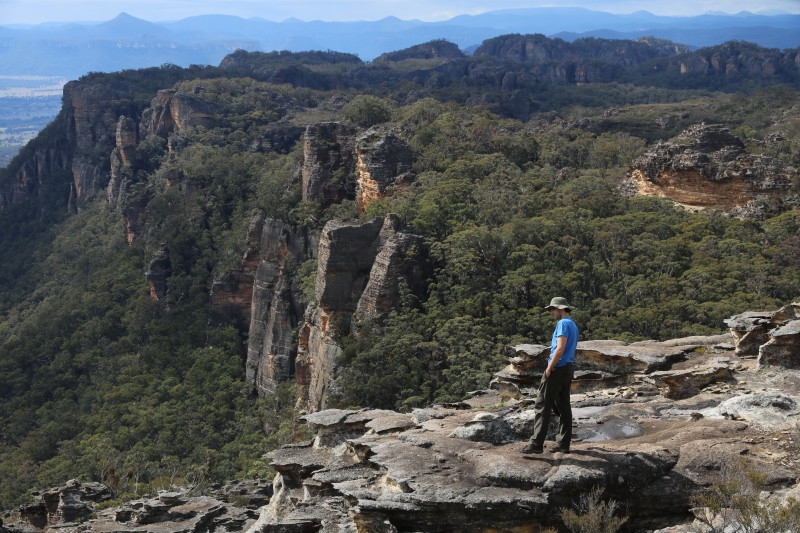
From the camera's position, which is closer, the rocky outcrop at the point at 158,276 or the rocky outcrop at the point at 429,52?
the rocky outcrop at the point at 158,276

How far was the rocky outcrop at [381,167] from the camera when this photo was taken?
144 ft

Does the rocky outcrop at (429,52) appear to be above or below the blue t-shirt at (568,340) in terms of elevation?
above

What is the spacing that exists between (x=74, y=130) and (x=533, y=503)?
3806 inches

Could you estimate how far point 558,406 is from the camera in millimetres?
12219

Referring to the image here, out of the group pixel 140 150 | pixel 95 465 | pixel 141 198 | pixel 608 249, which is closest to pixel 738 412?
pixel 608 249

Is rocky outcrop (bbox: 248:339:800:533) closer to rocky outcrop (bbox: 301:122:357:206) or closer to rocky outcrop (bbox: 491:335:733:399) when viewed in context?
rocky outcrop (bbox: 491:335:733:399)

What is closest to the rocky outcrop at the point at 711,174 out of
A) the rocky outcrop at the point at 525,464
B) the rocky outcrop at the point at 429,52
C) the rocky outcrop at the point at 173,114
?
the rocky outcrop at the point at 525,464

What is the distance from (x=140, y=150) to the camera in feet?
278

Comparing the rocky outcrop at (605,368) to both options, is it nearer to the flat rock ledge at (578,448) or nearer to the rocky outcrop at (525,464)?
the flat rock ledge at (578,448)

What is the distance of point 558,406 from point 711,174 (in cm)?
3029

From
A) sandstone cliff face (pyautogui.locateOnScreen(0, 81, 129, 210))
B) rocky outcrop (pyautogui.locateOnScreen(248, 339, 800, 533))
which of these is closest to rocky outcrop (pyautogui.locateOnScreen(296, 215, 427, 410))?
rocky outcrop (pyautogui.locateOnScreen(248, 339, 800, 533))

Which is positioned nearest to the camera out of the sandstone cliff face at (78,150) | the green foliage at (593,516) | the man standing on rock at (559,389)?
the green foliage at (593,516)

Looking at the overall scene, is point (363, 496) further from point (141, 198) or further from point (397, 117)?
point (141, 198)

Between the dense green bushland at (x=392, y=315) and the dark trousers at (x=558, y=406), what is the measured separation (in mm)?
15269
